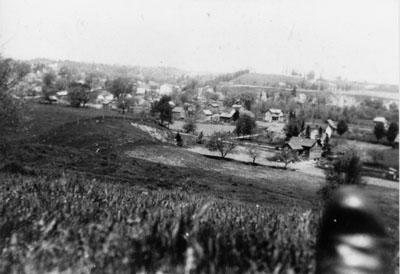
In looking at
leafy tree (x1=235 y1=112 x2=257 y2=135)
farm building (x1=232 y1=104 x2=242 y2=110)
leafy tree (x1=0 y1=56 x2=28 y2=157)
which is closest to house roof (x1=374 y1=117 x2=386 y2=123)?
leafy tree (x1=235 y1=112 x2=257 y2=135)

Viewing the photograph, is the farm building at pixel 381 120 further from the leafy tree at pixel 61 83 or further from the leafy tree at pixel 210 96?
the leafy tree at pixel 61 83

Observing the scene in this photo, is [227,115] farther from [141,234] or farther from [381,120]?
[141,234]

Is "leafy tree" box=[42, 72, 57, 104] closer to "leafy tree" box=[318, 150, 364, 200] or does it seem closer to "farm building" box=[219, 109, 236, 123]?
"farm building" box=[219, 109, 236, 123]

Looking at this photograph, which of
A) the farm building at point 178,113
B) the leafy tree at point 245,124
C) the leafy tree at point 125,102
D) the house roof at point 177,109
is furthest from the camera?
the leafy tree at point 125,102

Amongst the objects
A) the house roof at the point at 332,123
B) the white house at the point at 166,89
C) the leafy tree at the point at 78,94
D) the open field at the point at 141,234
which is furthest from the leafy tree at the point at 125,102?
the house roof at the point at 332,123

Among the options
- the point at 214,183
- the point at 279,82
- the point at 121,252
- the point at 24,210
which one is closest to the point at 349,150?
the point at 279,82

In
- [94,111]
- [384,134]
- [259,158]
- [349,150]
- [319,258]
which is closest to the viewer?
[319,258]

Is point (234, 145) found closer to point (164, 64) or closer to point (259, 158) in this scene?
point (259, 158)
